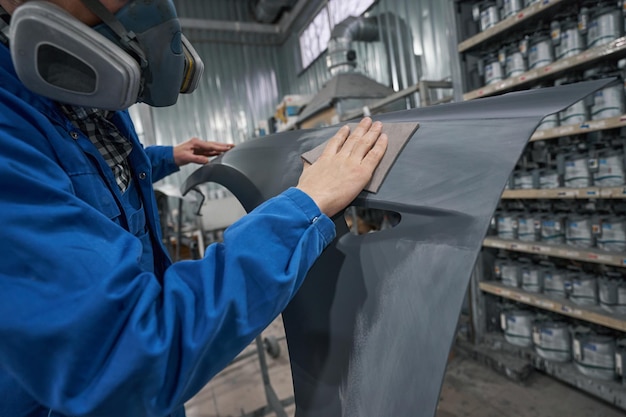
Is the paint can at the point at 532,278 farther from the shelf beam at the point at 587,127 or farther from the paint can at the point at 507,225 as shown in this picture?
the shelf beam at the point at 587,127

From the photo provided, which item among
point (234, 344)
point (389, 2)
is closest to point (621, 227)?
point (234, 344)

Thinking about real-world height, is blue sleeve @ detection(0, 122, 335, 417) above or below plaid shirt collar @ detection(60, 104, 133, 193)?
below

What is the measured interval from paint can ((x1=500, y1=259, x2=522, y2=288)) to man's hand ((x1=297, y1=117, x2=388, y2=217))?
1961 mm

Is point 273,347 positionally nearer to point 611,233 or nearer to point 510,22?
point 611,233

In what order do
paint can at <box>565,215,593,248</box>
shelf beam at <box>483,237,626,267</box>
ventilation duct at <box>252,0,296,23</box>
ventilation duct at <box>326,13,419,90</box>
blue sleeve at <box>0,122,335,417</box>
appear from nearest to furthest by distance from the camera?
blue sleeve at <box>0,122,335,417</box>, shelf beam at <box>483,237,626,267</box>, paint can at <box>565,215,593,248</box>, ventilation duct at <box>326,13,419,90</box>, ventilation duct at <box>252,0,296,23</box>

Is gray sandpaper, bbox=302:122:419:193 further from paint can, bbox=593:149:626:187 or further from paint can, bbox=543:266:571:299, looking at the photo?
paint can, bbox=543:266:571:299

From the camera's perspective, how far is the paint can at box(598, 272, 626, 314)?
1728 mm

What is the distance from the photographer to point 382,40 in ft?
12.6

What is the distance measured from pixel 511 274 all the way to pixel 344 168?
6.73 feet

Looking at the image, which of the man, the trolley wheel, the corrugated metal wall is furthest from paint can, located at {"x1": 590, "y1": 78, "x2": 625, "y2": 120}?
the corrugated metal wall

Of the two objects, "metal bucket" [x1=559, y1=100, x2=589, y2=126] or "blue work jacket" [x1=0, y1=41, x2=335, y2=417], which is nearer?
"blue work jacket" [x1=0, y1=41, x2=335, y2=417]

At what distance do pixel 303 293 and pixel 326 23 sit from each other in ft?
16.0

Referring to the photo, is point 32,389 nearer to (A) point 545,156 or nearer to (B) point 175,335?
(B) point 175,335

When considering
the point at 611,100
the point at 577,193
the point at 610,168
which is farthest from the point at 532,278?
the point at 611,100
